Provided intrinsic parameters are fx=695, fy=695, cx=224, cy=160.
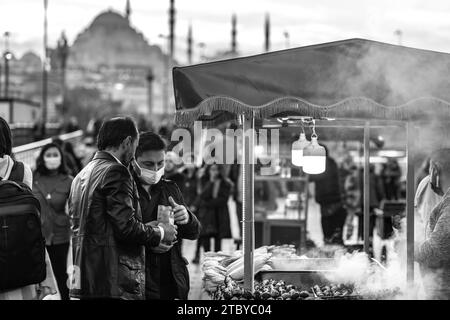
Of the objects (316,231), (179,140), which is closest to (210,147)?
(179,140)

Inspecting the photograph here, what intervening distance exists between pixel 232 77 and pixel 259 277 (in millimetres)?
1981

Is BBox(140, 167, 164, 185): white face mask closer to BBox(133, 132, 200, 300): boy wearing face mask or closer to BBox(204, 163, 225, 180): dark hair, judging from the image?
BBox(133, 132, 200, 300): boy wearing face mask

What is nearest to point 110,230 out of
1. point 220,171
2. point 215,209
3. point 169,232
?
point 169,232

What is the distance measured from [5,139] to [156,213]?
3.55 ft

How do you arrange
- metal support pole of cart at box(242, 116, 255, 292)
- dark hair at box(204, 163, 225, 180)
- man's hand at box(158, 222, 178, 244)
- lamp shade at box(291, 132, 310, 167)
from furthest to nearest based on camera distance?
dark hair at box(204, 163, 225, 180) → lamp shade at box(291, 132, 310, 167) → metal support pole of cart at box(242, 116, 255, 292) → man's hand at box(158, 222, 178, 244)

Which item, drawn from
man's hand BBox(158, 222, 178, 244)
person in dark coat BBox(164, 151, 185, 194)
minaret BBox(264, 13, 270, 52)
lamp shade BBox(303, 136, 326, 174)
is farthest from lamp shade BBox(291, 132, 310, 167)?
minaret BBox(264, 13, 270, 52)

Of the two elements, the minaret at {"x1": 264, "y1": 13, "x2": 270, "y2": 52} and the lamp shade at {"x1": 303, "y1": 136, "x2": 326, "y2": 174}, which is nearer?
the lamp shade at {"x1": 303, "y1": 136, "x2": 326, "y2": 174}

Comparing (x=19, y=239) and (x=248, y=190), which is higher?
(x=248, y=190)

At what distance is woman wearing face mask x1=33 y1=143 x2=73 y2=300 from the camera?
23.5 feet

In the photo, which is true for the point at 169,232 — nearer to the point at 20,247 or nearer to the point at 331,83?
the point at 20,247

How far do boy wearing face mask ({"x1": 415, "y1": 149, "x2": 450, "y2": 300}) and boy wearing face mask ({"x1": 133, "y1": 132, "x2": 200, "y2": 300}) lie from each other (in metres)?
1.58

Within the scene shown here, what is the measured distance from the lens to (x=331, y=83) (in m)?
4.46

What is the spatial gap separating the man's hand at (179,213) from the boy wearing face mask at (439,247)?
1579mm

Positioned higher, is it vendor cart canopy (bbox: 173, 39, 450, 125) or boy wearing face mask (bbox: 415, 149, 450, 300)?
vendor cart canopy (bbox: 173, 39, 450, 125)
